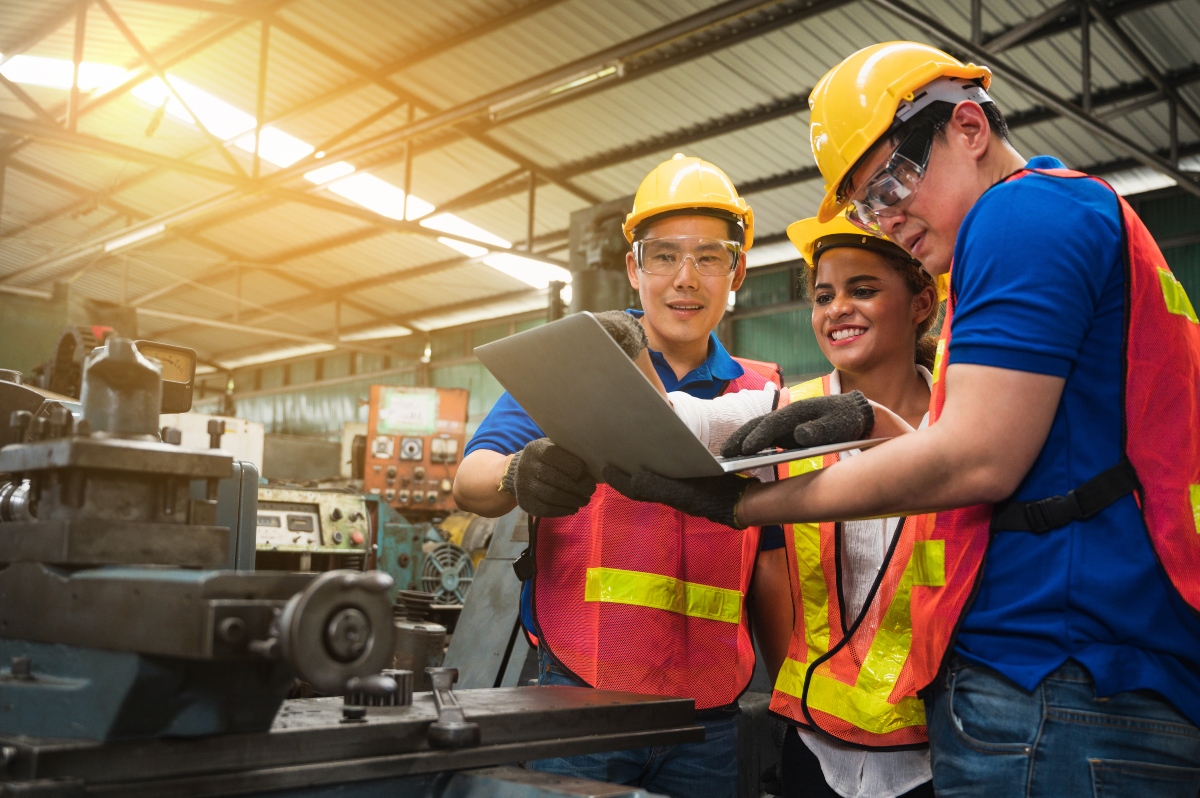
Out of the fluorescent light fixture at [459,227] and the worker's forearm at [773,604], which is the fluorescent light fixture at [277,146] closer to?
the fluorescent light fixture at [459,227]

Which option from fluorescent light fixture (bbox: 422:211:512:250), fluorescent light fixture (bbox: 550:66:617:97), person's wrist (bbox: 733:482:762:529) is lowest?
person's wrist (bbox: 733:482:762:529)

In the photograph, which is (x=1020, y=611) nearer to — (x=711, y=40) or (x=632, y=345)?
(x=632, y=345)

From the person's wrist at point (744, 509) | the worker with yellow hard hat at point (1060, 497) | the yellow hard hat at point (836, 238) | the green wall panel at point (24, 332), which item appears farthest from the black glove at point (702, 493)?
the green wall panel at point (24, 332)

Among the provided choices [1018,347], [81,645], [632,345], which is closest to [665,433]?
[632,345]

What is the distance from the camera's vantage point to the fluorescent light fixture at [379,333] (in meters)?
14.6

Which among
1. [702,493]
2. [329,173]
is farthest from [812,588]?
[329,173]

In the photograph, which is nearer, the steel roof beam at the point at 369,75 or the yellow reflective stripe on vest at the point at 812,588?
the yellow reflective stripe on vest at the point at 812,588

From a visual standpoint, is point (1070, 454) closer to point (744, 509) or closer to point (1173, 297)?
point (1173, 297)

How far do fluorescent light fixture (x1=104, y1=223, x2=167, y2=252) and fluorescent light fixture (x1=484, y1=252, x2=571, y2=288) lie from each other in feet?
11.4

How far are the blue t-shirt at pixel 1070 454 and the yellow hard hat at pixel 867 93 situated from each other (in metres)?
0.26

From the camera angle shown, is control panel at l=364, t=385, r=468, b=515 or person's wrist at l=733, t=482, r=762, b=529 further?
control panel at l=364, t=385, r=468, b=515

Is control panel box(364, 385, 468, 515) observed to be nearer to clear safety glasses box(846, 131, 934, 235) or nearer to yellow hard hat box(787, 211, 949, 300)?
yellow hard hat box(787, 211, 949, 300)

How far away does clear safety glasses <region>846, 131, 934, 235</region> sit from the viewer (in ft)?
4.08

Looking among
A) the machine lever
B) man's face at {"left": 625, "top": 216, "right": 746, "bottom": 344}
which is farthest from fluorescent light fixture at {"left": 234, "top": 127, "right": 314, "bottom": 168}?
the machine lever
